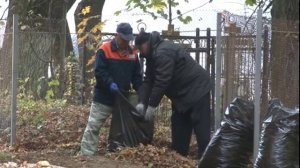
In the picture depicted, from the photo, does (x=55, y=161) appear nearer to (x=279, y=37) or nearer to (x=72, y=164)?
(x=72, y=164)

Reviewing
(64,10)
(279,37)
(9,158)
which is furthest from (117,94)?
(64,10)

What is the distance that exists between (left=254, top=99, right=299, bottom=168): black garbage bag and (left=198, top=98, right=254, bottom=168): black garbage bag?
51 cm

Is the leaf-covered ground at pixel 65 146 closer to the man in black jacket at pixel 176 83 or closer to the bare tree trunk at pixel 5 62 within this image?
the man in black jacket at pixel 176 83

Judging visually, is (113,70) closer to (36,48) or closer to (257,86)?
(257,86)

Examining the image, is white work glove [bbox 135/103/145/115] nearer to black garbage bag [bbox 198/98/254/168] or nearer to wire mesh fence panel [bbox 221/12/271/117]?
wire mesh fence panel [bbox 221/12/271/117]

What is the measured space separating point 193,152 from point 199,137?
4.55 ft

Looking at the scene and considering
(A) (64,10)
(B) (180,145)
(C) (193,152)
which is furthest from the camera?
(A) (64,10)

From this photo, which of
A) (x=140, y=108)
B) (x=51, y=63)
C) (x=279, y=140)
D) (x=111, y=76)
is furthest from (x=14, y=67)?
(x=279, y=140)

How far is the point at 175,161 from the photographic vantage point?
8531 mm

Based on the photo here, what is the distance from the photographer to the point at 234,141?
23.9 feet

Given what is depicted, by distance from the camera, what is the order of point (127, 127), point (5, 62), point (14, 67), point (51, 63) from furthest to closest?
point (51, 63), point (5, 62), point (14, 67), point (127, 127)

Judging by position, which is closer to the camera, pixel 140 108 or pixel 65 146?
pixel 140 108

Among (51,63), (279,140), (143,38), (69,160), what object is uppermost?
(143,38)

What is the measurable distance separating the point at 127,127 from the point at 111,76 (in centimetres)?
70
